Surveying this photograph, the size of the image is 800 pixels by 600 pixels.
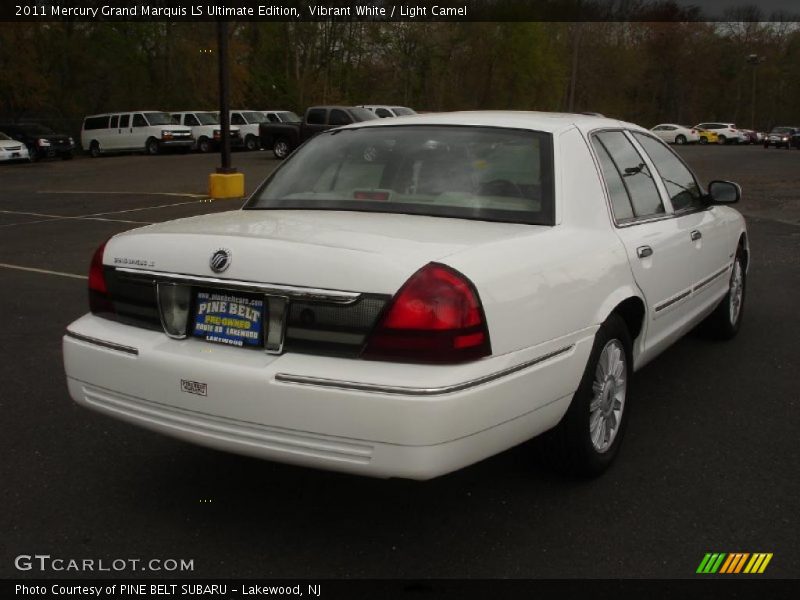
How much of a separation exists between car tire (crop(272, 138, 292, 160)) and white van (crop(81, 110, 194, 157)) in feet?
21.8

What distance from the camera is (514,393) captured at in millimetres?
3123

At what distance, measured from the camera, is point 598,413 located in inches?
150

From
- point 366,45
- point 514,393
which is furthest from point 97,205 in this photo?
point 366,45

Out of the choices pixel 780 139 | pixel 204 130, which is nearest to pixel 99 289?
pixel 204 130

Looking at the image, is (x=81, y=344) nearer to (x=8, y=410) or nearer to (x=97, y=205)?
(x=8, y=410)

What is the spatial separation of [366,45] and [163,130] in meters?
28.9

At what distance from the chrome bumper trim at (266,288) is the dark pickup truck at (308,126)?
25.1 metres

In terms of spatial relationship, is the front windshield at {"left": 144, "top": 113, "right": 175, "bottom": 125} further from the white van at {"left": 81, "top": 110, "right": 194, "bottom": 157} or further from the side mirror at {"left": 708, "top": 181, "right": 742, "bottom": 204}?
the side mirror at {"left": 708, "top": 181, "right": 742, "bottom": 204}

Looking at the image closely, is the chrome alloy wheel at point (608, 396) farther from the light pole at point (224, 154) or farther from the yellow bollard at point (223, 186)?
the yellow bollard at point (223, 186)

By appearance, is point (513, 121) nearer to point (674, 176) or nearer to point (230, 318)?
point (674, 176)

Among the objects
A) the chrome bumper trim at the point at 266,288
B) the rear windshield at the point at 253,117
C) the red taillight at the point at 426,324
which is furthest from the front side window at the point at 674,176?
the rear windshield at the point at 253,117

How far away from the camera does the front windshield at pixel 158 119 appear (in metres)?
36.8

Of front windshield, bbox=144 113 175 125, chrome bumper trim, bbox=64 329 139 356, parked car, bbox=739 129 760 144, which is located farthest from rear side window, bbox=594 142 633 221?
parked car, bbox=739 129 760 144

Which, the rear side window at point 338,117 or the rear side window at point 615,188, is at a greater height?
the rear side window at point 615,188
